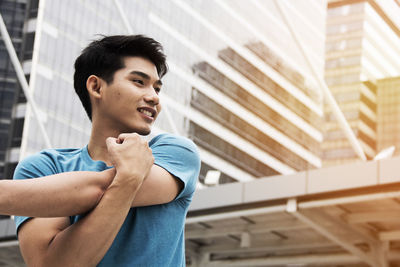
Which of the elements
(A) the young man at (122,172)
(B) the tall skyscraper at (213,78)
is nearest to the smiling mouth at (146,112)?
(A) the young man at (122,172)

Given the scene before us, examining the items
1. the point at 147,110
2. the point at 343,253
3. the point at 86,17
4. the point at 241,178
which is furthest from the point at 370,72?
the point at 147,110

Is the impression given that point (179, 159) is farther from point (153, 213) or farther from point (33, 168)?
point (33, 168)

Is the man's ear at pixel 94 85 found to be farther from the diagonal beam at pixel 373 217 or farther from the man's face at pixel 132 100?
the diagonal beam at pixel 373 217

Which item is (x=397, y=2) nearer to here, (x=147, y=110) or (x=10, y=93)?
(x=147, y=110)

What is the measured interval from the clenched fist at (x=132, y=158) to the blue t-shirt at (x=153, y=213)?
0.37 feet

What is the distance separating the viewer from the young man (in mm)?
1302

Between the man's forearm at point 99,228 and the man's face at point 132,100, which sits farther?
the man's face at point 132,100

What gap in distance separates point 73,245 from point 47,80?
159 ft

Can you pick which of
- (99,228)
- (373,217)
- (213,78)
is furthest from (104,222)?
(213,78)

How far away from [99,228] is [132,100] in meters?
0.37

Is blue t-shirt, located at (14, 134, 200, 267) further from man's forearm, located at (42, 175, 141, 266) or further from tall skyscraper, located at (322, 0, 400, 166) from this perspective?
tall skyscraper, located at (322, 0, 400, 166)

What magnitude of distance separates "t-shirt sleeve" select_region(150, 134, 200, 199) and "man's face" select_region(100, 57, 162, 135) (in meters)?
0.05

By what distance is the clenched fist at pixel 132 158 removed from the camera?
1.31 m

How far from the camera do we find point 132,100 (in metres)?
1.55
